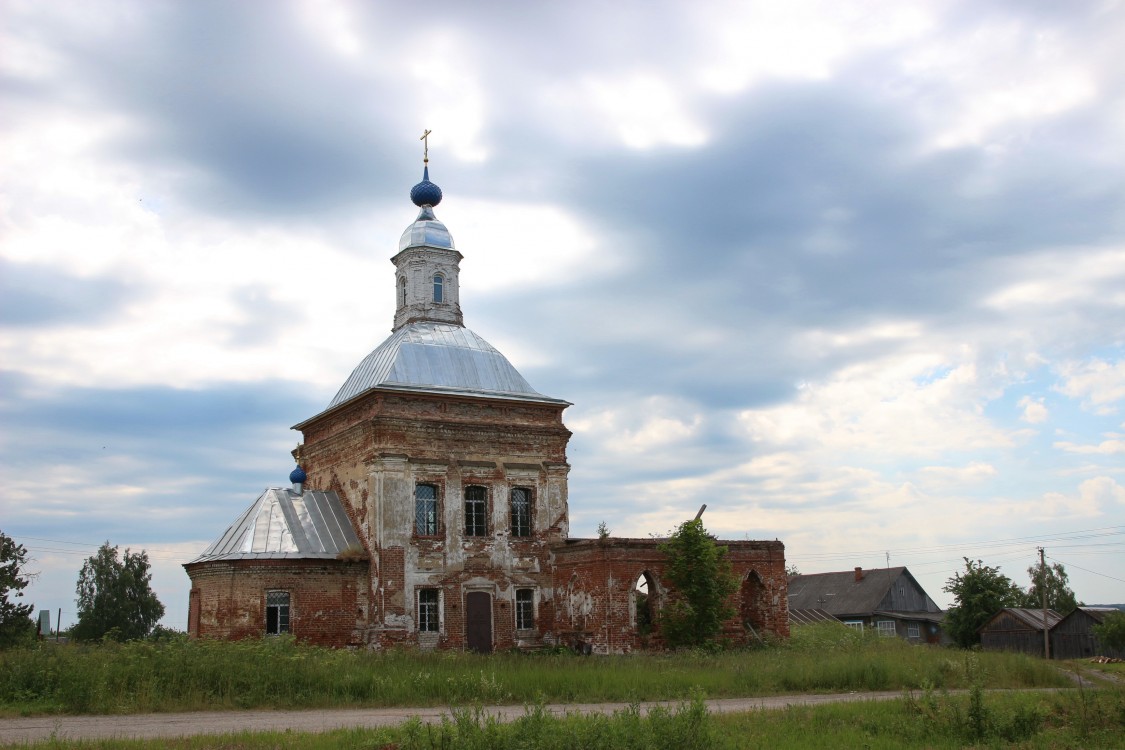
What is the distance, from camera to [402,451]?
2578 centimetres

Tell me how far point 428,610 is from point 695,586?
21.2ft

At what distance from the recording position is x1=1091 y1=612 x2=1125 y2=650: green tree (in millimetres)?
39469

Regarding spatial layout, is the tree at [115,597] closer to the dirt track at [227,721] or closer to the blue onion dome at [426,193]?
the blue onion dome at [426,193]

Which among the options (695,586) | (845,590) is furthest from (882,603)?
(695,586)

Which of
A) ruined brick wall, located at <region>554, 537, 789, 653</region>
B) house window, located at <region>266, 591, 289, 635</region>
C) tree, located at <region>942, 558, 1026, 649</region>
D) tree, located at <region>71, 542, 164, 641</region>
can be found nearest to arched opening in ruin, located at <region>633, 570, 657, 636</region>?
ruined brick wall, located at <region>554, 537, 789, 653</region>

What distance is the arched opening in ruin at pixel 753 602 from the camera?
2762cm

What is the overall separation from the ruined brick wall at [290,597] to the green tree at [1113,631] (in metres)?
29.5

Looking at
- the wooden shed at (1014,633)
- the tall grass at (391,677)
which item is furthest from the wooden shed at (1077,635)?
the tall grass at (391,677)

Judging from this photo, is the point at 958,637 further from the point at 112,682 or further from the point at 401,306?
the point at 112,682

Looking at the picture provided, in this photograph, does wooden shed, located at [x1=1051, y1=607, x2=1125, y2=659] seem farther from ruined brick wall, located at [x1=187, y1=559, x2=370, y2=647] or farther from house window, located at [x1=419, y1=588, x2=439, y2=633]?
ruined brick wall, located at [x1=187, y1=559, x2=370, y2=647]

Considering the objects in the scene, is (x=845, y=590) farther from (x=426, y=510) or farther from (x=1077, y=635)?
(x=426, y=510)

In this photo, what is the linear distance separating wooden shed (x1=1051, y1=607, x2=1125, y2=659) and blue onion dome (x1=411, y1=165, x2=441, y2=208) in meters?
30.3

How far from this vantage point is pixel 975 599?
132 feet

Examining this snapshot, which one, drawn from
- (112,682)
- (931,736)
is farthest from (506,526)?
(931,736)
